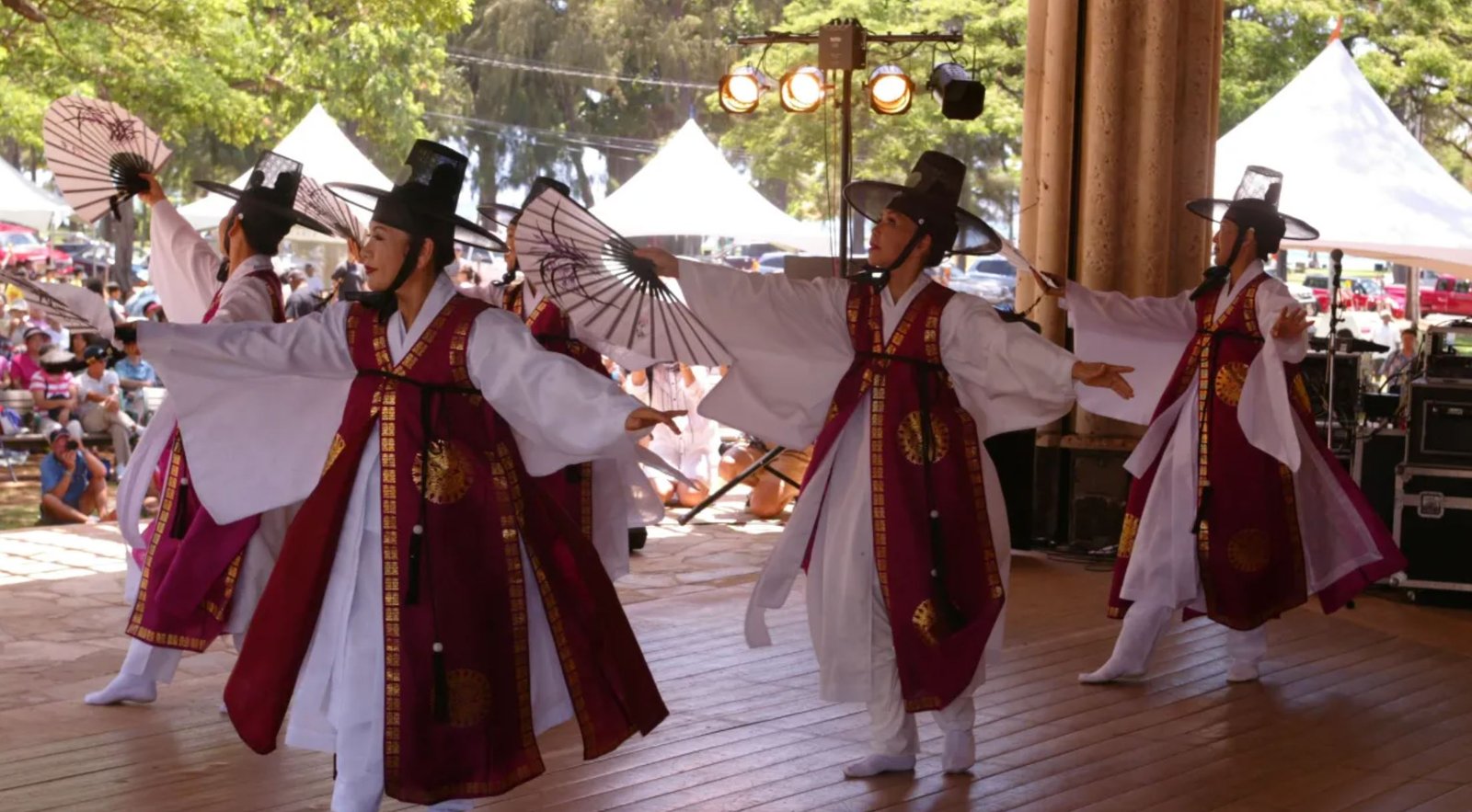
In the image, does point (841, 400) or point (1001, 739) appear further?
point (1001, 739)

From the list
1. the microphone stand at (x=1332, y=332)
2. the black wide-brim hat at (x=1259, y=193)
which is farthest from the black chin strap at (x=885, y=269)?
the microphone stand at (x=1332, y=332)

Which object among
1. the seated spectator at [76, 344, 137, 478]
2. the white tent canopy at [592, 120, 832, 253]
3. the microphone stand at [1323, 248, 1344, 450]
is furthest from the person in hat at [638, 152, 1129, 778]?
the white tent canopy at [592, 120, 832, 253]

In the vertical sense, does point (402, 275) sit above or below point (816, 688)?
above

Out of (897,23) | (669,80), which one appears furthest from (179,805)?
(669,80)

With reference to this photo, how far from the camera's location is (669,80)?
102 feet

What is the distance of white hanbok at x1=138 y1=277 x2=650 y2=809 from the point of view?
345cm

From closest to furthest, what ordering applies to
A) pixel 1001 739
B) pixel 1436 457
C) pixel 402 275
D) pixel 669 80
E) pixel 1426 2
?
1. pixel 402 275
2. pixel 1001 739
3. pixel 1436 457
4. pixel 1426 2
5. pixel 669 80

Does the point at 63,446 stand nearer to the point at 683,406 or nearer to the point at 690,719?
the point at 683,406

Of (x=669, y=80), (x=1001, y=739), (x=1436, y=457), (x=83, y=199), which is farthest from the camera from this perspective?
(x=669, y=80)

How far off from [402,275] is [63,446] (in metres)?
6.27

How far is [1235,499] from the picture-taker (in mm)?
5512

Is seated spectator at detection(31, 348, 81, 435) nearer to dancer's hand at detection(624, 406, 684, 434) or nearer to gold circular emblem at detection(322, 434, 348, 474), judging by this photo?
gold circular emblem at detection(322, 434, 348, 474)

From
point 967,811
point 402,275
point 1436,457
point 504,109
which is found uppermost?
point 504,109

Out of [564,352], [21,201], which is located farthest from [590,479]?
[21,201]
